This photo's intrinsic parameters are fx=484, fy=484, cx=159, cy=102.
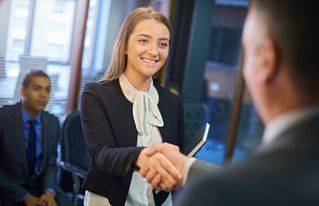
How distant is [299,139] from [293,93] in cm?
9

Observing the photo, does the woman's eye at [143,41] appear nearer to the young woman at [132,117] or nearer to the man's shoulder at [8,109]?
the young woman at [132,117]

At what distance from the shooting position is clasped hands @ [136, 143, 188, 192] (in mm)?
1524

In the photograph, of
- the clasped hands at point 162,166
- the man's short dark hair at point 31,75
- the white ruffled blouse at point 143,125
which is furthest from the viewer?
the man's short dark hair at point 31,75

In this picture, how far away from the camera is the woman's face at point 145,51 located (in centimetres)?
189

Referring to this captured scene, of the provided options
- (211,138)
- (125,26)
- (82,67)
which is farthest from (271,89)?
(211,138)

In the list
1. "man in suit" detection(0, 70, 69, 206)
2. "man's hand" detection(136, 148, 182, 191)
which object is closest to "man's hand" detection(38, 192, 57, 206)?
"man in suit" detection(0, 70, 69, 206)

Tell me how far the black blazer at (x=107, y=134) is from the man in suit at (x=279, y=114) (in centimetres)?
90

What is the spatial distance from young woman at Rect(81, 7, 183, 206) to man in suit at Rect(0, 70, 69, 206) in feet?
4.23

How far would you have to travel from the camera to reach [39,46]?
3.53 m

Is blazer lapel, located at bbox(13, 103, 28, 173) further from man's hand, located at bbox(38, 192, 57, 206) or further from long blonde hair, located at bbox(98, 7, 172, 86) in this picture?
long blonde hair, located at bbox(98, 7, 172, 86)

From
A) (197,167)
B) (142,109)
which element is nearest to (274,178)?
(197,167)

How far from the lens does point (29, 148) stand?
3076 millimetres

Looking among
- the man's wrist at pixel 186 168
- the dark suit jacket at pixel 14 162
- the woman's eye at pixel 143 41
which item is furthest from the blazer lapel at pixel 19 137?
the man's wrist at pixel 186 168

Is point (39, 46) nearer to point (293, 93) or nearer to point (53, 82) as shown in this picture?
point (53, 82)
